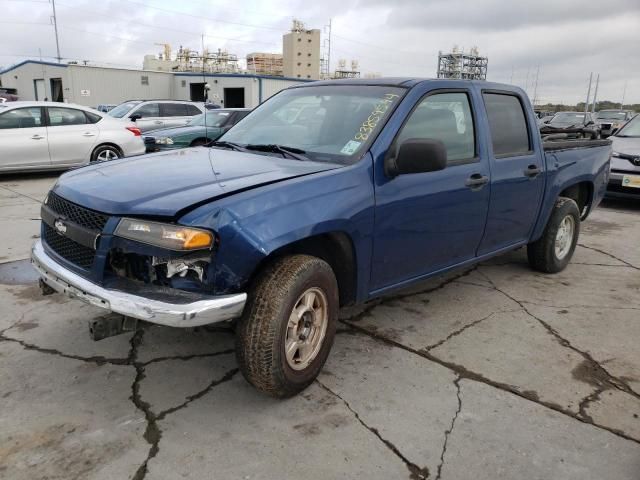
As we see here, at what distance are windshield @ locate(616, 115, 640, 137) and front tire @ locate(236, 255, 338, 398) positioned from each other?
933cm

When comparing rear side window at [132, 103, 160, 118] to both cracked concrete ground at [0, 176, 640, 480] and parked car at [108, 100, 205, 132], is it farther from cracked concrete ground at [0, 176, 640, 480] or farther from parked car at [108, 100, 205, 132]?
cracked concrete ground at [0, 176, 640, 480]

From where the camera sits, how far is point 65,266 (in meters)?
2.85

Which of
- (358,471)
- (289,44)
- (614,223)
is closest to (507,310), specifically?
(358,471)

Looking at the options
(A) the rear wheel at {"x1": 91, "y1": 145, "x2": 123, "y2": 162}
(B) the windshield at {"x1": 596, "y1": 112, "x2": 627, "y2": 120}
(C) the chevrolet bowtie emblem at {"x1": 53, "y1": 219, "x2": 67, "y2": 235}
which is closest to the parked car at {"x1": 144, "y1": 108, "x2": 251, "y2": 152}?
(A) the rear wheel at {"x1": 91, "y1": 145, "x2": 123, "y2": 162}

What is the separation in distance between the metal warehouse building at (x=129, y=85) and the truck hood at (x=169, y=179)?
1238 inches

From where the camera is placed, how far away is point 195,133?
37.5ft

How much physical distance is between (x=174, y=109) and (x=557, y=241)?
13082mm

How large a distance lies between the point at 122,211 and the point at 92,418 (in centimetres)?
109

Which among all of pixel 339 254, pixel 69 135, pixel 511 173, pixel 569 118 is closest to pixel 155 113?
pixel 69 135

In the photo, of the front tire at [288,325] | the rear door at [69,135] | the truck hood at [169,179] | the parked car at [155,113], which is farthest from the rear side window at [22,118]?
the front tire at [288,325]

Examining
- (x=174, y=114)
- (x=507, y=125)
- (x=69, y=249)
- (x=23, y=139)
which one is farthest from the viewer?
(x=174, y=114)

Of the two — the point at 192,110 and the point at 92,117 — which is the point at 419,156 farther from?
the point at 192,110

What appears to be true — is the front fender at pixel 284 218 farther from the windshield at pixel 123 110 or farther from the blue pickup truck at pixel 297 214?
the windshield at pixel 123 110

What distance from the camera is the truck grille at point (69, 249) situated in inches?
107
